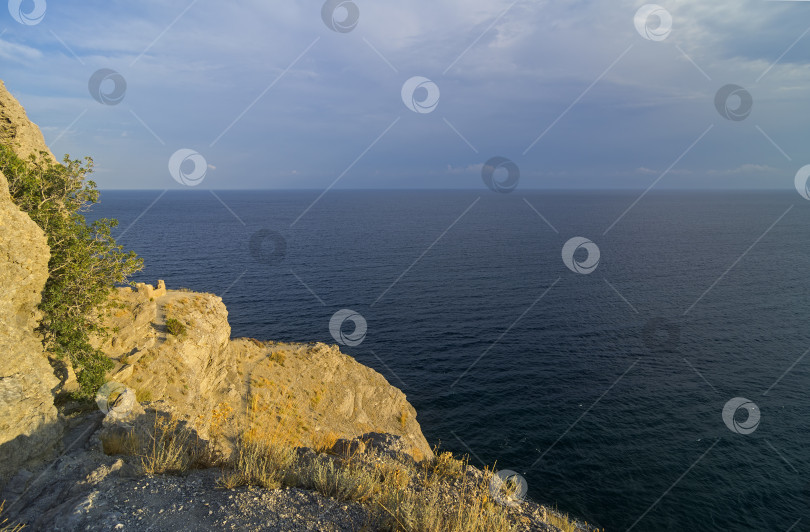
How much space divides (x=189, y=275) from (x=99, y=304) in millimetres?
61963

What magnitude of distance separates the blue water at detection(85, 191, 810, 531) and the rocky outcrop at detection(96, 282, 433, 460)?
6547mm

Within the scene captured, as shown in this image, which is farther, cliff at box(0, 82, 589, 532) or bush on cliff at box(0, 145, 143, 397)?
bush on cliff at box(0, 145, 143, 397)

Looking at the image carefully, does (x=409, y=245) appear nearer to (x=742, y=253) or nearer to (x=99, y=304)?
(x=742, y=253)

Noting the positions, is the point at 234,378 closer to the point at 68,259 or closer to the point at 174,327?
the point at 174,327

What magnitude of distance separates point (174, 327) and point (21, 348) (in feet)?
42.4

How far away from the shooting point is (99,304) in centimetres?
1783

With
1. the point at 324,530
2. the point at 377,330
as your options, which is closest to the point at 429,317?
the point at 377,330

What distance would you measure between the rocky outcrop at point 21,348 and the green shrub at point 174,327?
10.5m

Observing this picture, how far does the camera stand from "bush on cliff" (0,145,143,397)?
15.6 metres

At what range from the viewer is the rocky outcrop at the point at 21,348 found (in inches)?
432

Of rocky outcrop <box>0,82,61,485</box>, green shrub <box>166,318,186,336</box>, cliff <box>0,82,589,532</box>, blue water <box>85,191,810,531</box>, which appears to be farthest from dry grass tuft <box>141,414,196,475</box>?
blue water <box>85,191,810,531</box>

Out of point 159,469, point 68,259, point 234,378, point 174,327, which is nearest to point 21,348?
point 68,259

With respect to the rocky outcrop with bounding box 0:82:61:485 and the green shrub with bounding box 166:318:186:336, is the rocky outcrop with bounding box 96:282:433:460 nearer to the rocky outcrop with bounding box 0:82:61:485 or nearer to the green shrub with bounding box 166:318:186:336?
the green shrub with bounding box 166:318:186:336

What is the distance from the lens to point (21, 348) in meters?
13.3
